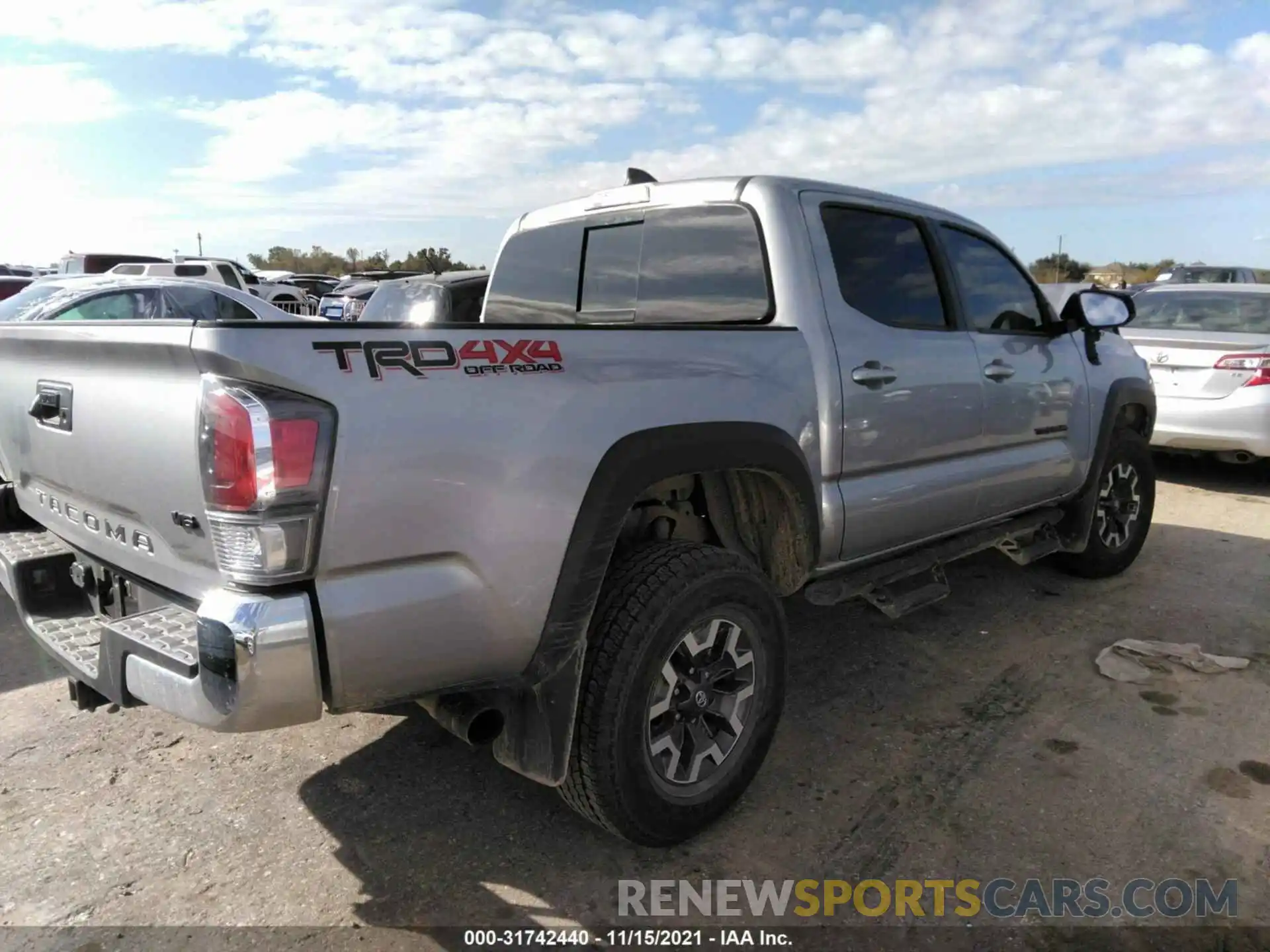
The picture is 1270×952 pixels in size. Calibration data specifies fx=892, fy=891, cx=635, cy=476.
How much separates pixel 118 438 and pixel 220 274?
50.6 feet

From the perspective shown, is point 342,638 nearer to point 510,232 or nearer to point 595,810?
point 595,810

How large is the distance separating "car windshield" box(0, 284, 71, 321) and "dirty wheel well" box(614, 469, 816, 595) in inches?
309

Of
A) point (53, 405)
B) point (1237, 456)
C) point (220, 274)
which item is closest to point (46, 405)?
point (53, 405)

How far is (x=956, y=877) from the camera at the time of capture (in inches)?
102

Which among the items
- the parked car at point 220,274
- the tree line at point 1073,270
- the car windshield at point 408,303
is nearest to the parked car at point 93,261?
the parked car at point 220,274

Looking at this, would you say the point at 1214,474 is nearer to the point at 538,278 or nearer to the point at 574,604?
the point at 538,278

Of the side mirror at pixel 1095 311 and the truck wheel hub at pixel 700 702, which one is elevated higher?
the side mirror at pixel 1095 311

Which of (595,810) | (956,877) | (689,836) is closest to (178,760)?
(595,810)

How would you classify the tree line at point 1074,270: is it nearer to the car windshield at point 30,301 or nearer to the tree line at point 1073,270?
the tree line at point 1073,270

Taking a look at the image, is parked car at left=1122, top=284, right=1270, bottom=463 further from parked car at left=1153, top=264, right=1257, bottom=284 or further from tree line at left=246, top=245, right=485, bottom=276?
tree line at left=246, top=245, right=485, bottom=276

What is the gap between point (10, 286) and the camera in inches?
500

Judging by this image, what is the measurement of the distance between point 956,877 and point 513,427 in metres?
1.83

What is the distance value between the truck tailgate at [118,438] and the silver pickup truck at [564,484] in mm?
11

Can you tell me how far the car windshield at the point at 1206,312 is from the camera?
25.4 ft
